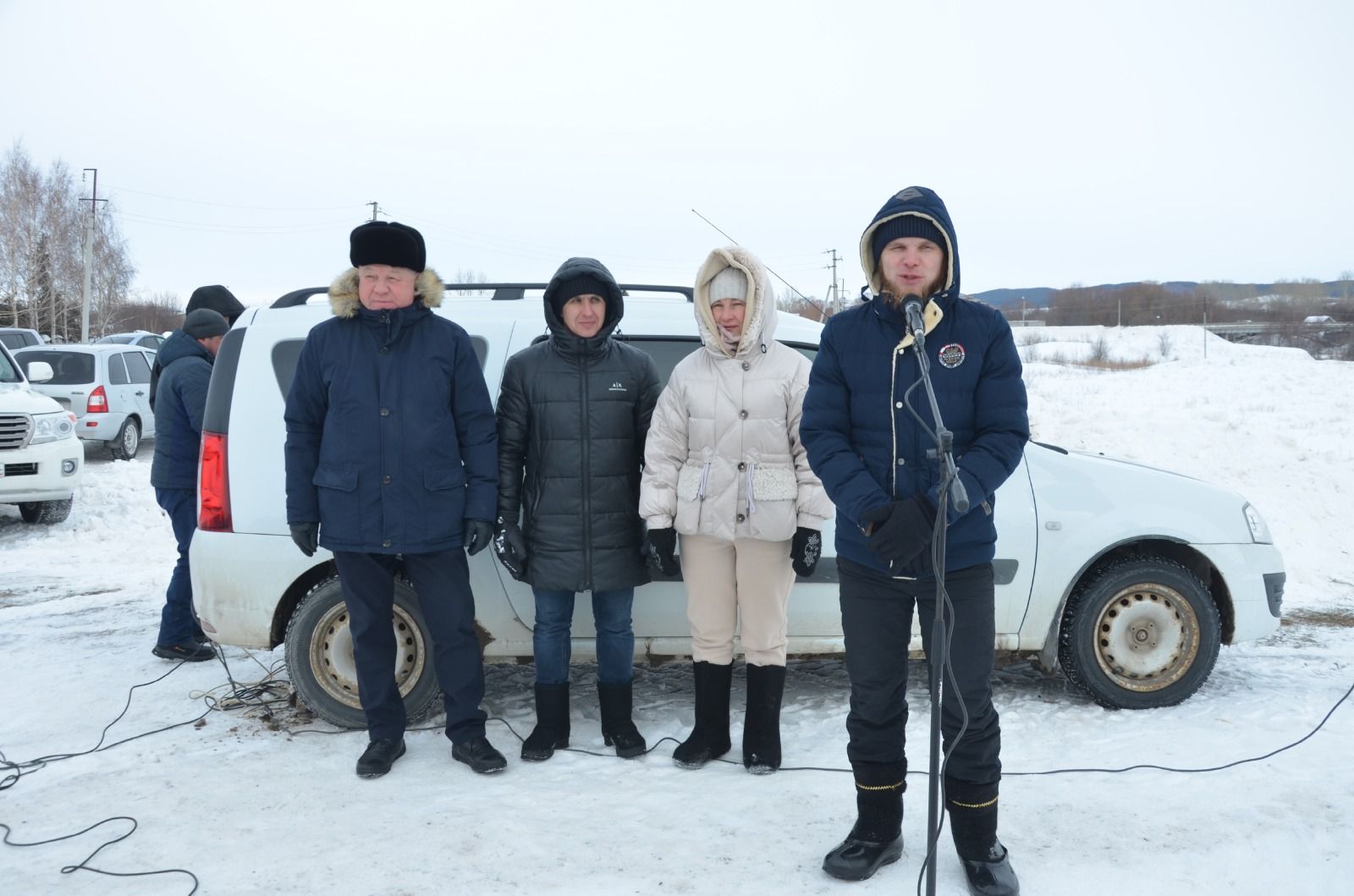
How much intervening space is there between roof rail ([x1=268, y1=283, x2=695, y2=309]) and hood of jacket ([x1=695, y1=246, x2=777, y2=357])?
2.16 feet

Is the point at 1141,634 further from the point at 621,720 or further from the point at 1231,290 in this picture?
the point at 1231,290

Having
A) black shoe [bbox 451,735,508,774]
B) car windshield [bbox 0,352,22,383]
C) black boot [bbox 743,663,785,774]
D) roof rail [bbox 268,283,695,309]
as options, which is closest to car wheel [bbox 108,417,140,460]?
car windshield [bbox 0,352,22,383]

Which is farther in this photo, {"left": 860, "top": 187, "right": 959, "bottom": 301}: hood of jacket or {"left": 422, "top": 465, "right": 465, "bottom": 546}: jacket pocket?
{"left": 422, "top": 465, "right": 465, "bottom": 546}: jacket pocket

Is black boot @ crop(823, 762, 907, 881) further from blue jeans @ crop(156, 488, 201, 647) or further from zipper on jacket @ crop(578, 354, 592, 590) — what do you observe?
blue jeans @ crop(156, 488, 201, 647)

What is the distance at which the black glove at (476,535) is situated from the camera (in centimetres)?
371

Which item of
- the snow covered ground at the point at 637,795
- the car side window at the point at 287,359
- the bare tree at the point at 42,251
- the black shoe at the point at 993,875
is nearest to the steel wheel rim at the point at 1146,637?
the snow covered ground at the point at 637,795

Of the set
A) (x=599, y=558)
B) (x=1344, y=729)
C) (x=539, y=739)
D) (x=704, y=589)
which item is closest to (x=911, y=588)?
(x=704, y=589)

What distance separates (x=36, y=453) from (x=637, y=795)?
7912 millimetres

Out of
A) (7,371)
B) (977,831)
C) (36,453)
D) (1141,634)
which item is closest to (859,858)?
(977,831)

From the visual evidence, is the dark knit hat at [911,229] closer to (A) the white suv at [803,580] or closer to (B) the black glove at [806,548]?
(B) the black glove at [806,548]

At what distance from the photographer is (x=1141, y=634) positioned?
4258 mm

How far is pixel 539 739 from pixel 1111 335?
5136 centimetres

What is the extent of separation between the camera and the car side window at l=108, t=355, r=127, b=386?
14461 millimetres

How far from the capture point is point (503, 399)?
3.82 metres
